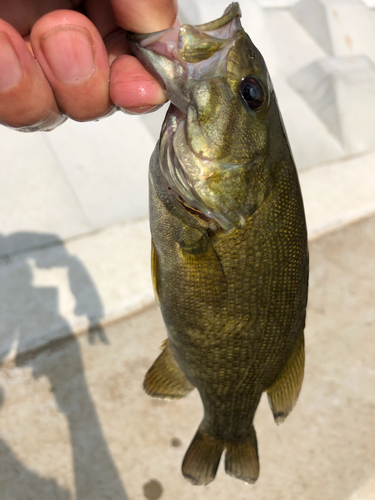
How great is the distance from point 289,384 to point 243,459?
0.99 feet

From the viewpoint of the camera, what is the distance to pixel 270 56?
128 inches

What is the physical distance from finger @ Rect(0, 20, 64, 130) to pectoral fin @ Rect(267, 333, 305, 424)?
0.86m

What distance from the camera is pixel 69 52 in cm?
73

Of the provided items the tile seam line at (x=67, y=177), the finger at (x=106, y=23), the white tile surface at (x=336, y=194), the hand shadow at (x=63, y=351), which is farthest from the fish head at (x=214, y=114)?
the white tile surface at (x=336, y=194)

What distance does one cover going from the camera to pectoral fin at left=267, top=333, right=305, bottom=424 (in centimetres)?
104

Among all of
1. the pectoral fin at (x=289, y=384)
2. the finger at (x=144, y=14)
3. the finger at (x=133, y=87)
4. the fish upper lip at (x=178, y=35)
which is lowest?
the pectoral fin at (x=289, y=384)

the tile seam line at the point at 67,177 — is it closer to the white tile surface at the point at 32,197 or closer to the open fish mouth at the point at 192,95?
the white tile surface at the point at 32,197

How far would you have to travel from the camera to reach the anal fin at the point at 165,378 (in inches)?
45.1

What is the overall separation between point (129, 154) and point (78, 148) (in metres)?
0.33

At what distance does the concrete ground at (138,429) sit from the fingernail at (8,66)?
56.4 inches

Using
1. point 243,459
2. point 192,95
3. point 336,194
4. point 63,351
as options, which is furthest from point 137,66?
point 336,194

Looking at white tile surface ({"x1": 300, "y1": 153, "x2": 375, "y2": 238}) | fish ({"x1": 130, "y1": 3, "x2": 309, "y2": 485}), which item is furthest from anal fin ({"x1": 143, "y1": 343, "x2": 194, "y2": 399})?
white tile surface ({"x1": 300, "y1": 153, "x2": 375, "y2": 238})

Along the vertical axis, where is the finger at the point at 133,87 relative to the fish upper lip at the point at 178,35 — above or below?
below

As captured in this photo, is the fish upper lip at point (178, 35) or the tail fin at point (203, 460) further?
the tail fin at point (203, 460)
